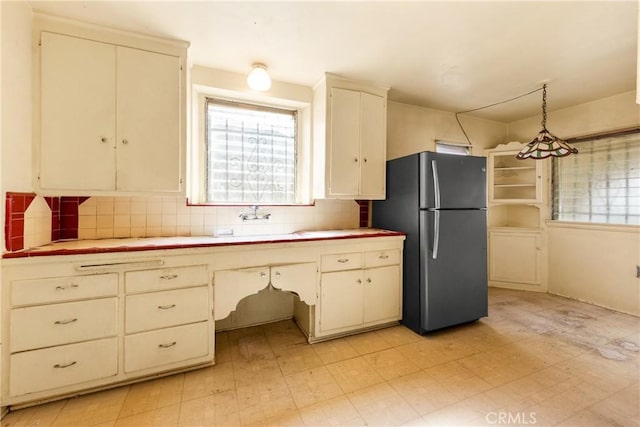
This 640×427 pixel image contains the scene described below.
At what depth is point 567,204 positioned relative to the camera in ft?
A: 11.3

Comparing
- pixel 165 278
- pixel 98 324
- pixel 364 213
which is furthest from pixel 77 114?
pixel 364 213

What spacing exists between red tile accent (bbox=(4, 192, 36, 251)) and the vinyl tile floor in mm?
962

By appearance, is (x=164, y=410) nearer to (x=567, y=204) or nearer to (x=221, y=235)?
(x=221, y=235)

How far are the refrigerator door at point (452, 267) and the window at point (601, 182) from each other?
183 centimetres

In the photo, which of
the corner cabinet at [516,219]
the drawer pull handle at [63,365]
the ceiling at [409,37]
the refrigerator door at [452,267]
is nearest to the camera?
the drawer pull handle at [63,365]

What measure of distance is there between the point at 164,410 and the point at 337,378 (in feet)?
3.50

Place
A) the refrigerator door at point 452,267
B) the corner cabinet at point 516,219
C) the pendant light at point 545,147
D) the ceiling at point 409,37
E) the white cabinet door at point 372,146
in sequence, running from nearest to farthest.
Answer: the ceiling at point 409,37
the refrigerator door at point 452,267
the white cabinet door at point 372,146
the pendant light at point 545,147
the corner cabinet at point 516,219

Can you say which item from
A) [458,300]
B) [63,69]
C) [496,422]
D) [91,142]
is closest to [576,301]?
[458,300]

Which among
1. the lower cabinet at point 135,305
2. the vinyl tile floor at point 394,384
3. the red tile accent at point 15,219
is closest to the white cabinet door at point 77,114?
the red tile accent at point 15,219

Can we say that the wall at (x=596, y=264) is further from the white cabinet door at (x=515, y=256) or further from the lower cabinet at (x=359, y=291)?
the lower cabinet at (x=359, y=291)

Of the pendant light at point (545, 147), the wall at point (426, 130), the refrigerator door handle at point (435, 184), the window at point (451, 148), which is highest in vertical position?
the wall at point (426, 130)

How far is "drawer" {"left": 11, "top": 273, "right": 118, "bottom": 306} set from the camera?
1479 mm

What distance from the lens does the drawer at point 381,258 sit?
2434mm

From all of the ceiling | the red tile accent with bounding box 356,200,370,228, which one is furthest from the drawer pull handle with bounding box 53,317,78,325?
the red tile accent with bounding box 356,200,370,228
